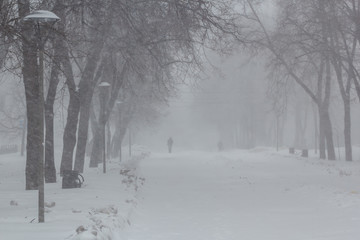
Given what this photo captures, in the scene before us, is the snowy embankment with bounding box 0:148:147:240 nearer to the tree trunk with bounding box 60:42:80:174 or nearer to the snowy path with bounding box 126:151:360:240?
the snowy path with bounding box 126:151:360:240

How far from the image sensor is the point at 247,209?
11555 mm

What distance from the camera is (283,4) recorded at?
25766mm

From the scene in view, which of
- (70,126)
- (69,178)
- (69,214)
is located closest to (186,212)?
(69,178)

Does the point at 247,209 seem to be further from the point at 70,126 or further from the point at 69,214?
the point at 70,126

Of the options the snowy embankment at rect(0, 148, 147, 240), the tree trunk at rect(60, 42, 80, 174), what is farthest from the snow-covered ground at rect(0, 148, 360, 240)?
the tree trunk at rect(60, 42, 80, 174)

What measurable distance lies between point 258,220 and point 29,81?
649cm

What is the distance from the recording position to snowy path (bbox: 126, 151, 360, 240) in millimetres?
8477

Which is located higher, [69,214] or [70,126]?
[70,126]

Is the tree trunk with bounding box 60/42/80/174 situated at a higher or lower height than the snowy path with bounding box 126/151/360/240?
higher

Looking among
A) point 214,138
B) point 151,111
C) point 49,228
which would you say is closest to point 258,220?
point 49,228

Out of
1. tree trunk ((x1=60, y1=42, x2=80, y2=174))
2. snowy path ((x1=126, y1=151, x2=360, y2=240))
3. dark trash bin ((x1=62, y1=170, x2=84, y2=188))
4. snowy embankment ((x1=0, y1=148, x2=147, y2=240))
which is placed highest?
tree trunk ((x1=60, y1=42, x2=80, y2=174))

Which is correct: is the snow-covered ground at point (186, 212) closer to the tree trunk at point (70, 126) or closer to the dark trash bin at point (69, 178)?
the dark trash bin at point (69, 178)

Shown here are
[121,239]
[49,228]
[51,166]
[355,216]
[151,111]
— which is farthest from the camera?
[151,111]

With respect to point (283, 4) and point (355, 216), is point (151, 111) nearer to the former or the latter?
point (283, 4)
